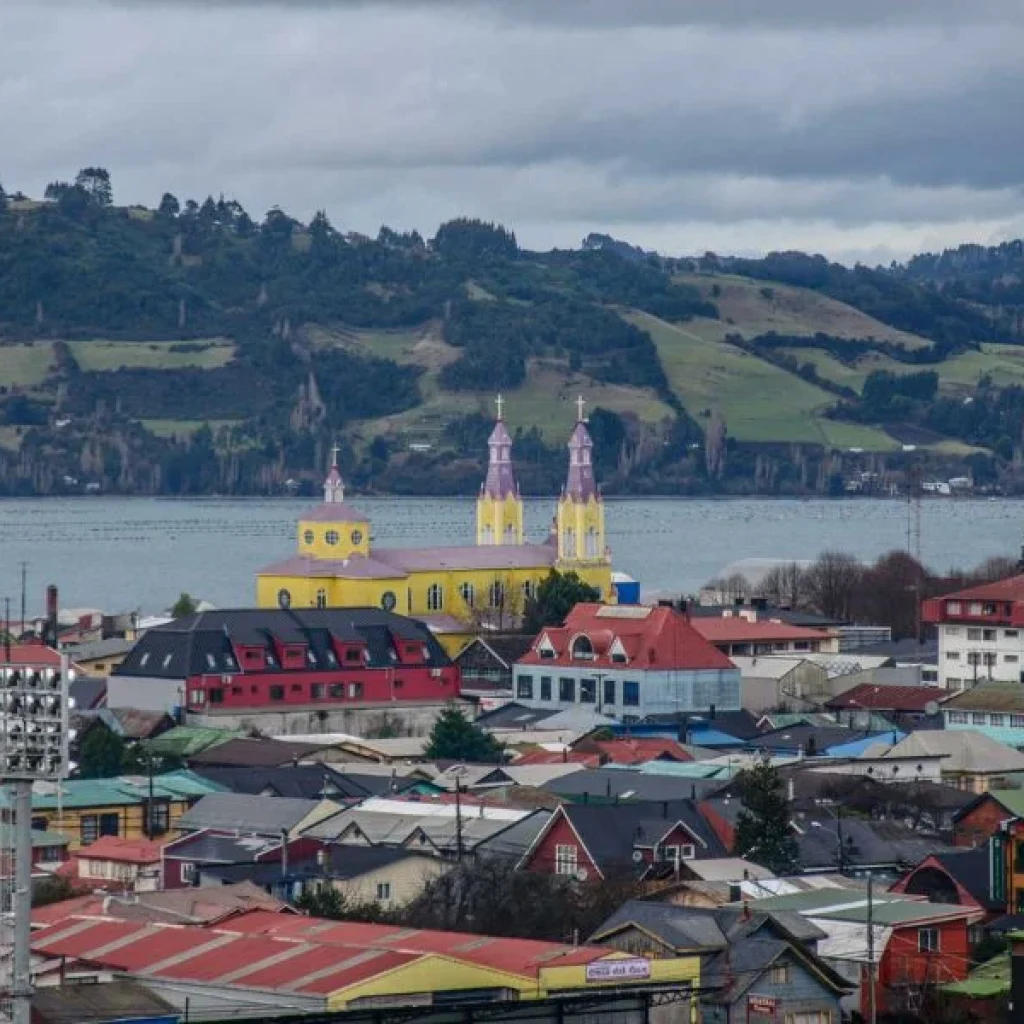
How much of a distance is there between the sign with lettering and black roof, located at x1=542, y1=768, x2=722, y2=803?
38.0 ft

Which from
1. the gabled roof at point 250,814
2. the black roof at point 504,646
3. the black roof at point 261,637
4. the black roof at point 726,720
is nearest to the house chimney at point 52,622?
the black roof at point 261,637

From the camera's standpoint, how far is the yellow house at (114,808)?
3594 cm

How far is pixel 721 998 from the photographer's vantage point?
78.8ft

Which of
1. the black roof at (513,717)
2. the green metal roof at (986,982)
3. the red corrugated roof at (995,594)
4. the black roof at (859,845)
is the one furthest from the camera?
the red corrugated roof at (995,594)

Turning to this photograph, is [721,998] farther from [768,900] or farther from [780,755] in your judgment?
[780,755]

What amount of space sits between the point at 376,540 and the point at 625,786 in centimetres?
10621

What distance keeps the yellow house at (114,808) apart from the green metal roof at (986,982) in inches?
416

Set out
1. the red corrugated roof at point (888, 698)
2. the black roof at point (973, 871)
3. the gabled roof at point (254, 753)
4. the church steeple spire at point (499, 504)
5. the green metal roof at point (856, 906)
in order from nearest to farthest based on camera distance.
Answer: the green metal roof at point (856, 906)
the black roof at point (973, 871)
the gabled roof at point (254, 753)
the red corrugated roof at point (888, 698)
the church steeple spire at point (499, 504)

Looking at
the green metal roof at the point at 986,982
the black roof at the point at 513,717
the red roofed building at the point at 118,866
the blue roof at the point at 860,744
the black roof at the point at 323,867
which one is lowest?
the green metal roof at the point at 986,982

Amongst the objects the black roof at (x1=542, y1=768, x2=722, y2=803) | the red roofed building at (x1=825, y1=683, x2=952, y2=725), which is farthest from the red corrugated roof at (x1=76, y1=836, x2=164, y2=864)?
the red roofed building at (x1=825, y1=683, x2=952, y2=725)

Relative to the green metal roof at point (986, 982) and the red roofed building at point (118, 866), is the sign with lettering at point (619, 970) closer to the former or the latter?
the green metal roof at point (986, 982)

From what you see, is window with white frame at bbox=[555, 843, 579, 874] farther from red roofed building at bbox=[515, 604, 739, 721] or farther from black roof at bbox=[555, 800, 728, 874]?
red roofed building at bbox=[515, 604, 739, 721]

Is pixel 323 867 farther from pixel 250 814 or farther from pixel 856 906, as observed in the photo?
pixel 856 906

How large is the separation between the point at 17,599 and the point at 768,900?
63.0m
